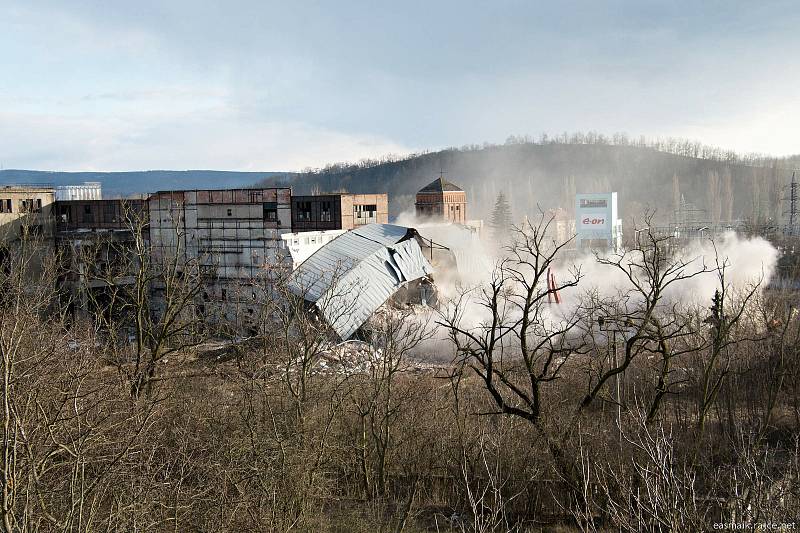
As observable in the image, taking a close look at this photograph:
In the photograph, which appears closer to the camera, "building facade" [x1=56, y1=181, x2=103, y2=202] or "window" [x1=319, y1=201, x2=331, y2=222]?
"window" [x1=319, y1=201, x2=331, y2=222]

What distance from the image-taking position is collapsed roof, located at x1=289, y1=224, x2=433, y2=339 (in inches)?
981

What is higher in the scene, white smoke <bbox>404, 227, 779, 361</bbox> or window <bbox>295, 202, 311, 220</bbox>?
window <bbox>295, 202, 311, 220</bbox>

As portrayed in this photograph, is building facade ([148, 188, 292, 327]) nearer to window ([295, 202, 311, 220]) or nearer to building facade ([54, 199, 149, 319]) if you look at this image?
building facade ([54, 199, 149, 319])

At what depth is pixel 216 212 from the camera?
29688mm

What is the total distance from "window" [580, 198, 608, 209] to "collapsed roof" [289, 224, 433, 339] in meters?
26.3

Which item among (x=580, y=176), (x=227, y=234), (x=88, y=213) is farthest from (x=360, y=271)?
(x=580, y=176)

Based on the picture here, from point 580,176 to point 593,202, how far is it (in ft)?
180

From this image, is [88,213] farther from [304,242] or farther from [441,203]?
[441,203]

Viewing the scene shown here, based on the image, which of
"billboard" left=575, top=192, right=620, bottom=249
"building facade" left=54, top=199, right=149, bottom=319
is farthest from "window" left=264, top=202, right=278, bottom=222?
"billboard" left=575, top=192, right=620, bottom=249

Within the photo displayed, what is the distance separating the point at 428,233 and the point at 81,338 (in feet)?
53.6

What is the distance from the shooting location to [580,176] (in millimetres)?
104312

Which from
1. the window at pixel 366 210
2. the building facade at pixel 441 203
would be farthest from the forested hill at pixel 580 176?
the window at pixel 366 210

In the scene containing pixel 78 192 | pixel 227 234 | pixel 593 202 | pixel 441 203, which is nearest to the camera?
pixel 227 234

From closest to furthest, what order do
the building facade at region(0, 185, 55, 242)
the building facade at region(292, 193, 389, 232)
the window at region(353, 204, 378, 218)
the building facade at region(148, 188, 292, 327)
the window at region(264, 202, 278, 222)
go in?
the building facade at region(148, 188, 292, 327)
the window at region(264, 202, 278, 222)
the building facade at region(292, 193, 389, 232)
the building facade at region(0, 185, 55, 242)
the window at region(353, 204, 378, 218)
